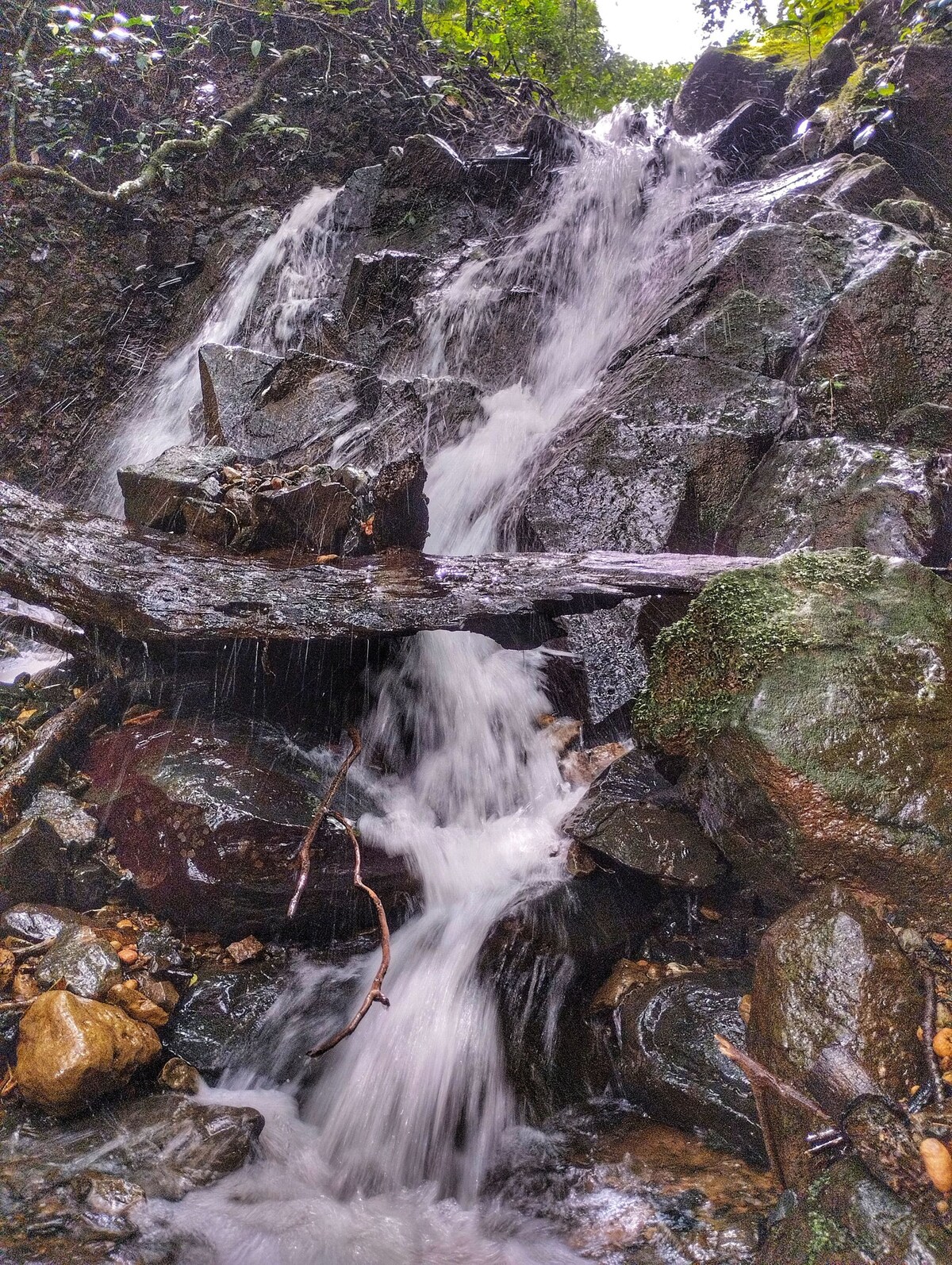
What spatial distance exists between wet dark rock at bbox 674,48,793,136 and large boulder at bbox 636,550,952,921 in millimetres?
13004

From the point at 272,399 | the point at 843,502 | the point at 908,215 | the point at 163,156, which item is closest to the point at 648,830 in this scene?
the point at 843,502

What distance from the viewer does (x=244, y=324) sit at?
29.4 feet

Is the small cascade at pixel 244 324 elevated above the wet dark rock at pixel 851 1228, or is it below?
above

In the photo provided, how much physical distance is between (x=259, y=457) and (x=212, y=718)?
9.45 ft

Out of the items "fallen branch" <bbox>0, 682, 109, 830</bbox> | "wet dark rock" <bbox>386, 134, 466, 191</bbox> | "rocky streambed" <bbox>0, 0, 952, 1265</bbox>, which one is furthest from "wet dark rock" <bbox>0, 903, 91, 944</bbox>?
"wet dark rock" <bbox>386, 134, 466, 191</bbox>

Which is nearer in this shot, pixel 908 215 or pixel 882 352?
pixel 882 352

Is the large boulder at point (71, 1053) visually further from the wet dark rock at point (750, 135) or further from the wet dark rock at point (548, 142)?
the wet dark rock at point (750, 135)

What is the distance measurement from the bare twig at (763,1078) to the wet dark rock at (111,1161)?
201 centimetres

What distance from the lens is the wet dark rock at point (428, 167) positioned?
1010cm

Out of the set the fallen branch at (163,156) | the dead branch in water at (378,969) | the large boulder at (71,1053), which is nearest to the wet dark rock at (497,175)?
the fallen branch at (163,156)

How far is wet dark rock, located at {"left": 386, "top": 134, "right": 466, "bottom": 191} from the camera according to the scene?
33.1ft

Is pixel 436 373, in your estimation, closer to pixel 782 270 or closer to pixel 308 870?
pixel 782 270

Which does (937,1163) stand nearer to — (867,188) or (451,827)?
(451,827)

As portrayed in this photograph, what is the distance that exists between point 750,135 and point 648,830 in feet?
39.2
